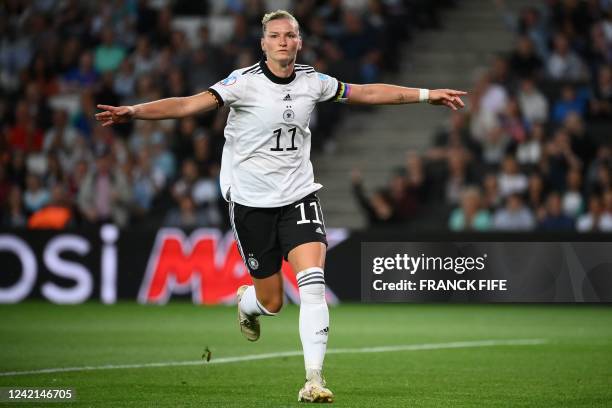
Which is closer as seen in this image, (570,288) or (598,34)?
(570,288)

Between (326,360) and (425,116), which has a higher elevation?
(425,116)

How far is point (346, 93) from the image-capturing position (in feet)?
30.1

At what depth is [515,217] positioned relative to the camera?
739 inches

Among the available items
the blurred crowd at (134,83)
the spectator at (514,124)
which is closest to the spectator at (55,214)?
Answer: the blurred crowd at (134,83)

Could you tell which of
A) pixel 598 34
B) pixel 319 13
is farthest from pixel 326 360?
pixel 319 13

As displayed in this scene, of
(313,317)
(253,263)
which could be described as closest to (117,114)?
(253,263)

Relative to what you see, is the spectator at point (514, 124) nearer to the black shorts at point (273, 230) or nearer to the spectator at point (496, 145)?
the spectator at point (496, 145)

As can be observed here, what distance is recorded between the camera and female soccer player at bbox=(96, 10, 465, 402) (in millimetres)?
8680

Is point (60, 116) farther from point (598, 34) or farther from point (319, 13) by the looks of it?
point (598, 34)

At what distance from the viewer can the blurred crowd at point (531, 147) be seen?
18.9 meters

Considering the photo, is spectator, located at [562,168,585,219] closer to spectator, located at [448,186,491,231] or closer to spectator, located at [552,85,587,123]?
spectator, located at [448,186,491,231]

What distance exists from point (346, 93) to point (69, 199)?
12084 mm

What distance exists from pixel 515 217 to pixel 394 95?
996 cm

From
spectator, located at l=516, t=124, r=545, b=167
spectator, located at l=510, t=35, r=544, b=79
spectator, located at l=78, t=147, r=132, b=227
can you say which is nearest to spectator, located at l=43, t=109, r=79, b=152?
spectator, located at l=78, t=147, r=132, b=227
